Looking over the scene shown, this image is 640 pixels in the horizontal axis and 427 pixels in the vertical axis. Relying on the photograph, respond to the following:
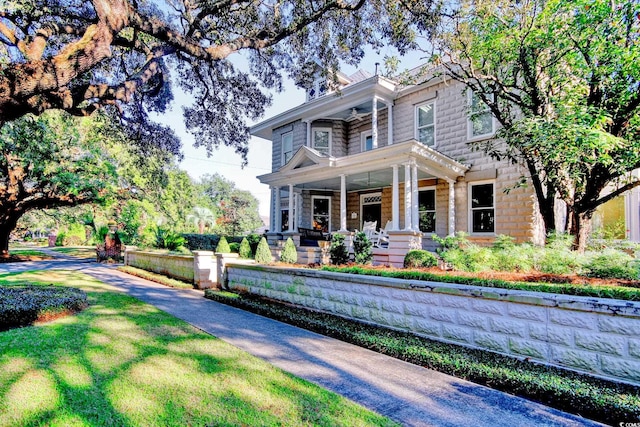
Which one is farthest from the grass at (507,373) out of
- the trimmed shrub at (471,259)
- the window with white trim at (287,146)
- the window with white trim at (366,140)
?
the window with white trim at (287,146)

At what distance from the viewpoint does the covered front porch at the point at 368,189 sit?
10656 millimetres

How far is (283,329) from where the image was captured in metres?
5.63

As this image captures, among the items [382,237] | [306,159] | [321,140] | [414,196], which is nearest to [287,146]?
[321,140]

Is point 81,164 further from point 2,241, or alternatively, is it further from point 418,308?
point 418,308

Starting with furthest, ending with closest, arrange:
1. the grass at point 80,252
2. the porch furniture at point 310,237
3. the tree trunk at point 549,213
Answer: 1. the grass at point 80,252
2. the porch furniture at point 310,237
3. the tree trunk at point 549,213

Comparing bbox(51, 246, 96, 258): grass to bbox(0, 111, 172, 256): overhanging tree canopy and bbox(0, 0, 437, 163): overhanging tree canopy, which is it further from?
bbox(0, 0, 437, 163): overhanging tree canopy

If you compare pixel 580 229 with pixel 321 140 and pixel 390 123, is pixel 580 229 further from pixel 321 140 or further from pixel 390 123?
pixel 321 140

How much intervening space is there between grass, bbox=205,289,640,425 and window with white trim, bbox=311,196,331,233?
452 inches

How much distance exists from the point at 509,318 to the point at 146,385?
400cm

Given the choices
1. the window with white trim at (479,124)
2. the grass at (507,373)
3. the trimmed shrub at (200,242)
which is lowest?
the grass at (507,373)

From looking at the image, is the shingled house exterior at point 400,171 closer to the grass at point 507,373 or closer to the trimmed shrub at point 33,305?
the grass at point 507,373

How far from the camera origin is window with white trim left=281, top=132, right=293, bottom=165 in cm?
1778

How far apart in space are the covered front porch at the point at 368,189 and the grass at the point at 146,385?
292 inches

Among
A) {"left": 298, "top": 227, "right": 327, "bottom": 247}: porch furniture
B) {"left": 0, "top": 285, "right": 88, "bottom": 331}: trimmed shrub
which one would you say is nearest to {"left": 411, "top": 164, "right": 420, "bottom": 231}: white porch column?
{"left": 298, "top": 227, "right": 327, "bottom": 247}: porch furniture
